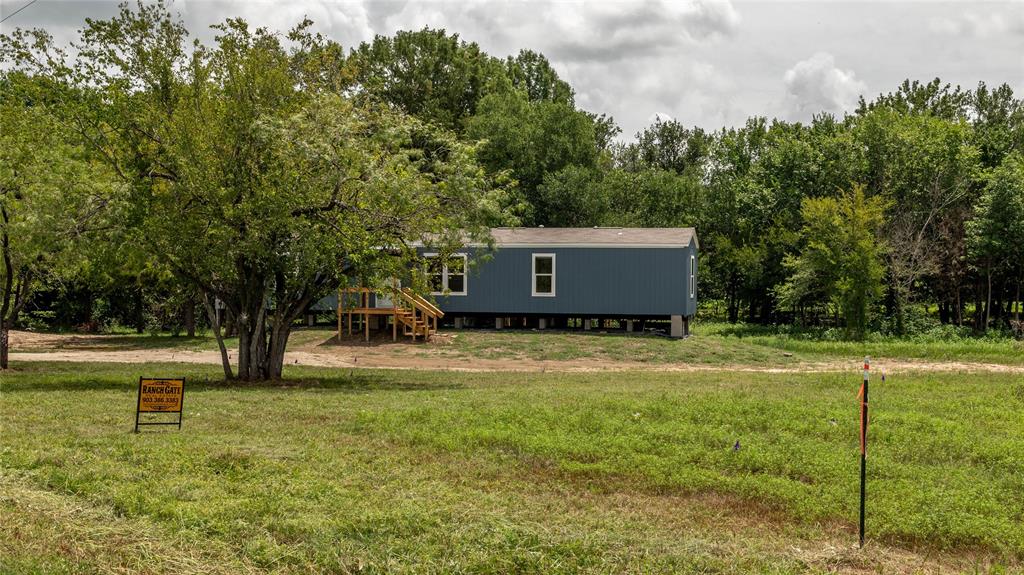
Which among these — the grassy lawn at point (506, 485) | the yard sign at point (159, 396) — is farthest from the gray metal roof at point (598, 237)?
the yard sign at point (159, 396)

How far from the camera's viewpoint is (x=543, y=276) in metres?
29.9

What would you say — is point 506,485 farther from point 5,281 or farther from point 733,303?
point 733,303

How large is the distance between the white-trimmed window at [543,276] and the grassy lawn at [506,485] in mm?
15973

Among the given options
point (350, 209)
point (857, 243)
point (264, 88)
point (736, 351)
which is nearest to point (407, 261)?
point (350, 209)

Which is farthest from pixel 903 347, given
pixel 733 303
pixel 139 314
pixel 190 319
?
pixel 139 314

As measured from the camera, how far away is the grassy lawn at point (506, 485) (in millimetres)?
6379

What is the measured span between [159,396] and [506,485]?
4.43m

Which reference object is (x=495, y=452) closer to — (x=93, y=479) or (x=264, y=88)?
(x=93, y=479)

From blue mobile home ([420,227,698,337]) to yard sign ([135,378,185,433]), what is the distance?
1832 cm

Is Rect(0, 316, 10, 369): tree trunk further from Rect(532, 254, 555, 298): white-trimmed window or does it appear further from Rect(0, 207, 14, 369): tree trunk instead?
Rect(532, 254, 555, 298): white-trimmed window

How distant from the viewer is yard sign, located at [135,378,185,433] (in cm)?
1020

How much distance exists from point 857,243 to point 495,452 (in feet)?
74.1

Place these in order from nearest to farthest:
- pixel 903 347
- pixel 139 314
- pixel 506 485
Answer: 1. pixel 506 485
2. pixel 903 347
3. pixel 139 314

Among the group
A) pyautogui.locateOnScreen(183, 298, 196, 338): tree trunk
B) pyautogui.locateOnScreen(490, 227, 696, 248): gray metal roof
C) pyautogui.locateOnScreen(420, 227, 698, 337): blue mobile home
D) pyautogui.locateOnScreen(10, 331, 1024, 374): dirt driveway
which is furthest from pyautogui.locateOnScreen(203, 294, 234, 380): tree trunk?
pyautogui.locateOnScreen(183, 298, 196, 338): tree trunk
